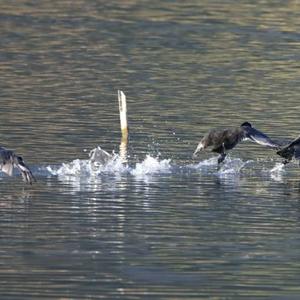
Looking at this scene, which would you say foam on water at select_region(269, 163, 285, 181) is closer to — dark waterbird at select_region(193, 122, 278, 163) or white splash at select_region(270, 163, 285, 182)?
white splash at select_region(270, 163, 285, 182)

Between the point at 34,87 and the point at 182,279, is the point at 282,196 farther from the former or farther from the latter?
the point at 34,87

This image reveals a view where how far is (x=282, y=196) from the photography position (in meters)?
17.7

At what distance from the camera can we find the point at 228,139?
772 inches

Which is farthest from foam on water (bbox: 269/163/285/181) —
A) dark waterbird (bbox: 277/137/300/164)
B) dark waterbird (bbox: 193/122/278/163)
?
dark waterbird (bbox: 193/122/278/163)

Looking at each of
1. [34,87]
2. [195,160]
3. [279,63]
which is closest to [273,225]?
→ [195,160]

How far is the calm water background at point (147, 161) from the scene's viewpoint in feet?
42.7

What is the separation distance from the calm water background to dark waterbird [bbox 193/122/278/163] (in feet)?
1.06

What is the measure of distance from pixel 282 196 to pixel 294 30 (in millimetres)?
22780

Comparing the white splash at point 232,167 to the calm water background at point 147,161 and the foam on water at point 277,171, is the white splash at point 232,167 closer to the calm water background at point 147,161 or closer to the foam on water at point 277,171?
the calm water background at point 147,161

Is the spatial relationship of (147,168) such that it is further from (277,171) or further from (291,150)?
(291,150)

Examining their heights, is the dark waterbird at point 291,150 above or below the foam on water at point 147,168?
above

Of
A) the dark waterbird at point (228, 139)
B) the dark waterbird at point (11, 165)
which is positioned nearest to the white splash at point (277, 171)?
the dark waterbird at point (228, 139)

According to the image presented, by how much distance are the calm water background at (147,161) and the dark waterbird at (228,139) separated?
1.06ft

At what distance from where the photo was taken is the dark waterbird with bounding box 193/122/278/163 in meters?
19.6
